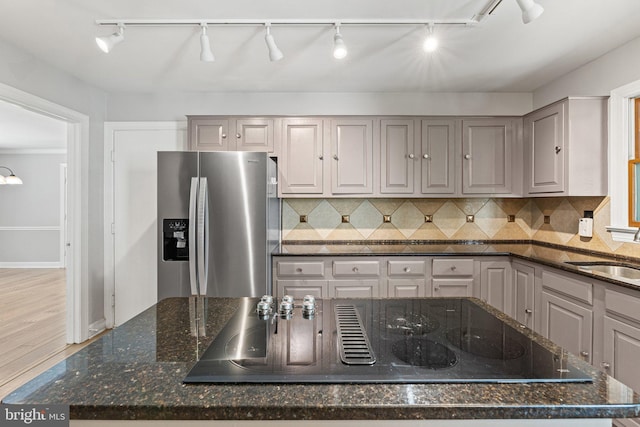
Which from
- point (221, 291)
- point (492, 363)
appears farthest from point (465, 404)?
point (221, 291)

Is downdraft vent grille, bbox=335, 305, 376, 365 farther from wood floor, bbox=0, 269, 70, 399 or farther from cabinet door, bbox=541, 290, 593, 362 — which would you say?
wood floor, bbox=0, 269, 70, 399

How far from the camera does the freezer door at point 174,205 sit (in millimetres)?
2729

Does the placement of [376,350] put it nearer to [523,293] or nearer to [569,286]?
[569,286]

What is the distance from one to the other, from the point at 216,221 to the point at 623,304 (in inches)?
102

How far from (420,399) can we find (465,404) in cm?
8

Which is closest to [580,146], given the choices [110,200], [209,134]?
[209,134]

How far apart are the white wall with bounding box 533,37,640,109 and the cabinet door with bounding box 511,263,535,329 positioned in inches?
56.8

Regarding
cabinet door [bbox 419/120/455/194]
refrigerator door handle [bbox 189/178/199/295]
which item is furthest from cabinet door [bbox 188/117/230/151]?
cabinet door [bbox 419/120/455/194]

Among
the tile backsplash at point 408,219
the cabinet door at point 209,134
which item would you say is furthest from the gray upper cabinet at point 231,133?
the tile backsplash at point 408,219

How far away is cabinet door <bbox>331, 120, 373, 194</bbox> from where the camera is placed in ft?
10.8

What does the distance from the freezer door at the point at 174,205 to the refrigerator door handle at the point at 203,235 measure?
4.5 inches

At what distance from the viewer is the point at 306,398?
0.70 metres

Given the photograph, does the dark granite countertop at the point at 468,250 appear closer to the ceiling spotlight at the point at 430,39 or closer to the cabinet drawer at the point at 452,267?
the cabinet drawer at the point at 452,267

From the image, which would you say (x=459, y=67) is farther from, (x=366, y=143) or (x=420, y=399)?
(x=420, y=399)
